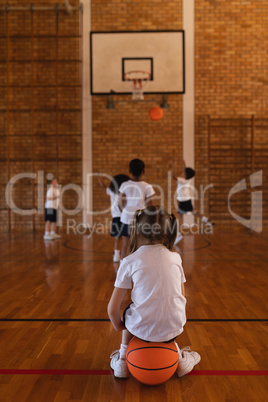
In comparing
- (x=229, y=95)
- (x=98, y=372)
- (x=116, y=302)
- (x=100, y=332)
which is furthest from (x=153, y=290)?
(x=229, y=95)

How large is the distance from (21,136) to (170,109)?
3.33 metres

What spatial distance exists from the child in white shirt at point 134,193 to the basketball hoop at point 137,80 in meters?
4.23

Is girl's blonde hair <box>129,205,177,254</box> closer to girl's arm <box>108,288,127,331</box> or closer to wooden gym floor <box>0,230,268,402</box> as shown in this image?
girl's arm <box>108,288,127,331</box>

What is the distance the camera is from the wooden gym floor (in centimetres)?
180

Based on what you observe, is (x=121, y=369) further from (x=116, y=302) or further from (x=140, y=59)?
(x=140, y=59)

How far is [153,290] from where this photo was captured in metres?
1.74

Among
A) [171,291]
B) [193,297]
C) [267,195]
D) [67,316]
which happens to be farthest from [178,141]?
[171,291]

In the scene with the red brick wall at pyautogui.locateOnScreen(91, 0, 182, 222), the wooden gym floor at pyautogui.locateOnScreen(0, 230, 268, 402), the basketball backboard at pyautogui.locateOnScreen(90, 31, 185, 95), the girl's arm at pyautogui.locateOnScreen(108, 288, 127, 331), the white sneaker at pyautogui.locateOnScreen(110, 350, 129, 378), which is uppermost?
the basketball backboard at pyautogui.locateOnScreen(90, 31, 185, 95)

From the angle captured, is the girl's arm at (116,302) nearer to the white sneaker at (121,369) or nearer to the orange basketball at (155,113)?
the white sneaker at (121,369)

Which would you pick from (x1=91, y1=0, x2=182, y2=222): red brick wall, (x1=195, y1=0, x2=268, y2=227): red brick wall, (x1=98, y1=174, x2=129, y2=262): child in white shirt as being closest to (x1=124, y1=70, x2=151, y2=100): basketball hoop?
(x1=91, y1=0, x2=182, y2=222): red brick wall

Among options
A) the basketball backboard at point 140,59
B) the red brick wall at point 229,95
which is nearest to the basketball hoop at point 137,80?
the basketball backboard at point 140,59

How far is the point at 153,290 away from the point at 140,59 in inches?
280

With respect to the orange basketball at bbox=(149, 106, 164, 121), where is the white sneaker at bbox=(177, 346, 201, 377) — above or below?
below

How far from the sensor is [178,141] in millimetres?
8258
